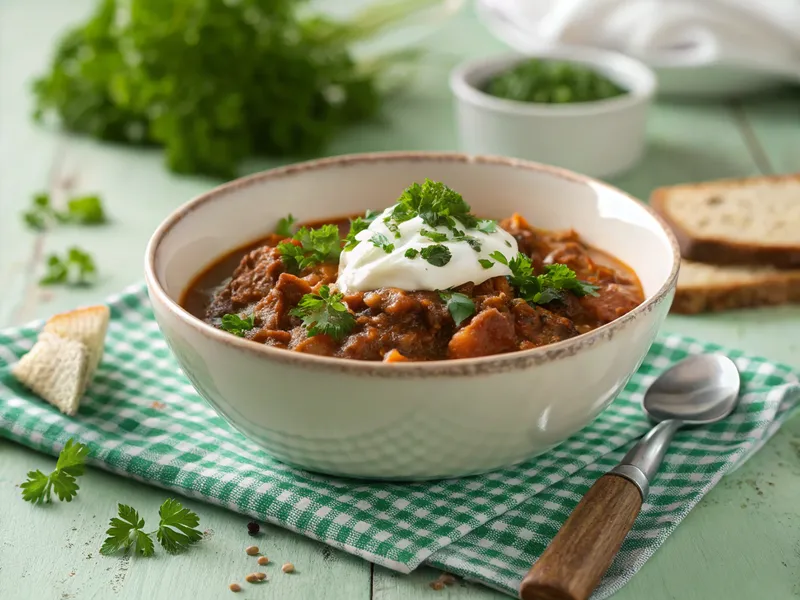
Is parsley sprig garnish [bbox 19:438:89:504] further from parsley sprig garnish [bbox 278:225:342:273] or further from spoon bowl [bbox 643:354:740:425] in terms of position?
spoon bowl [bbox 643:354:740:425]

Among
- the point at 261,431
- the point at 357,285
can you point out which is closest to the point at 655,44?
the point at 357,285

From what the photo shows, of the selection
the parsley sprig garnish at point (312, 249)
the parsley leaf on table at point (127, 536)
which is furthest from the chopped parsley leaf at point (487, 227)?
the parsley leaf on table at point (127, 536)

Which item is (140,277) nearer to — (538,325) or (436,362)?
(538,325)

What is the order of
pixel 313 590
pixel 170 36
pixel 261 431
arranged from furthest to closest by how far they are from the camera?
pixel 170 36, pixel 261 431, pixel 313 590

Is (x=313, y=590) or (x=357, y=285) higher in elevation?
(x=357, y=285)

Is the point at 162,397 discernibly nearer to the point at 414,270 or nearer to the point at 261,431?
the point at 261,431

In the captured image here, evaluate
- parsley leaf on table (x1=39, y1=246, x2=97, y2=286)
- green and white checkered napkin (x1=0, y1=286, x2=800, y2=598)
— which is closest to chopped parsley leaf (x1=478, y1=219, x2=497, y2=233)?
green and white checkered napkin (x1=0, y1=286, x2=800, y2=598)
